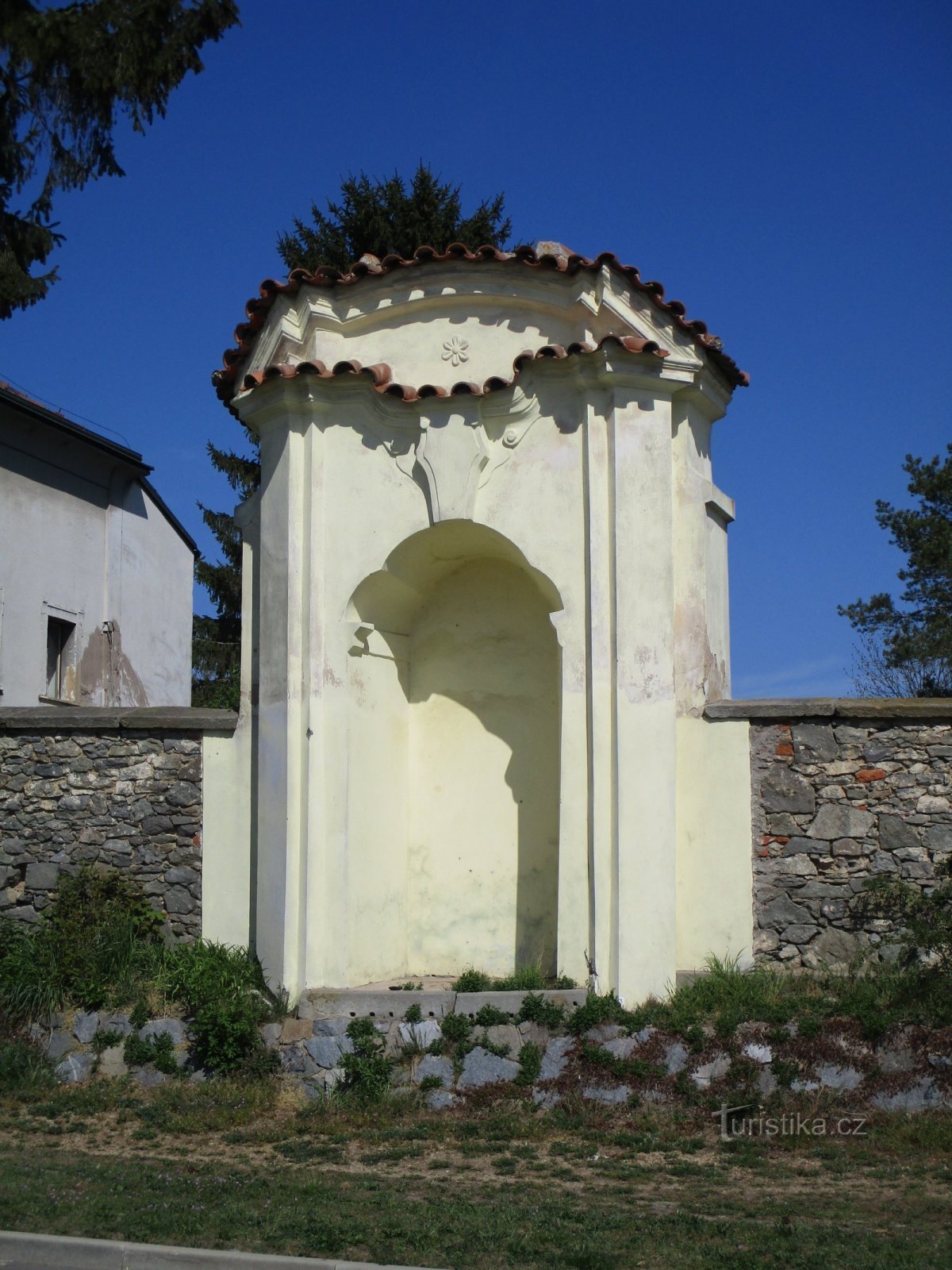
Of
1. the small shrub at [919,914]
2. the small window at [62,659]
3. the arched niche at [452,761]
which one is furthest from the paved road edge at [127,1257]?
the small window at [62,659]

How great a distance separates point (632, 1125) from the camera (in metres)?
9.46

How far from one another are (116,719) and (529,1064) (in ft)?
16.5

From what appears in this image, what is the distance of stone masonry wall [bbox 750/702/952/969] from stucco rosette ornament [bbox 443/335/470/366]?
4.17 m

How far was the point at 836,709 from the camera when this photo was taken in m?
10.8

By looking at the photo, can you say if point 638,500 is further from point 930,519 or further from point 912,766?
point 930,519

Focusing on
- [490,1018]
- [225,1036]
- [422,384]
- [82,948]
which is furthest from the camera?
[422,384]

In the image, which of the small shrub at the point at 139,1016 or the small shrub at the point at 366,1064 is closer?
the small shrub at the point at 366,1064

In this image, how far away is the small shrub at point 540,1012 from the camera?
10.3 metres

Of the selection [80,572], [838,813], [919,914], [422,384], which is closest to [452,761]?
[422,384]

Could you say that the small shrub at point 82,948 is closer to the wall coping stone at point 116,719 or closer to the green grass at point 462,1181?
the green grass at point 462,1181

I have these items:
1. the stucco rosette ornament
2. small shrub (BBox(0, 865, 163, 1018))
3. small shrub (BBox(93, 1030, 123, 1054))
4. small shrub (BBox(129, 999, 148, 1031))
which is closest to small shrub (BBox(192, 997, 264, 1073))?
small shrub (BBox(129, 999, 148, 1031))

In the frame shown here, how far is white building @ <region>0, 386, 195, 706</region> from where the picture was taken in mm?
18734

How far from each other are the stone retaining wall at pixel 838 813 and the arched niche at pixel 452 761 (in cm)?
197

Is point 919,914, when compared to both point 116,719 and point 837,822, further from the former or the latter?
point 116,719
